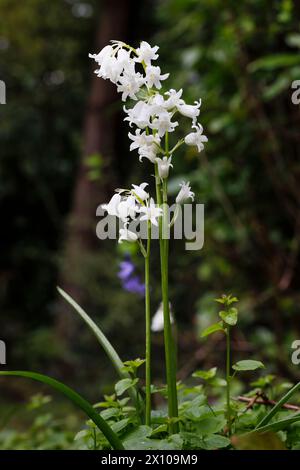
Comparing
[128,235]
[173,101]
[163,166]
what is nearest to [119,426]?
[128,235]

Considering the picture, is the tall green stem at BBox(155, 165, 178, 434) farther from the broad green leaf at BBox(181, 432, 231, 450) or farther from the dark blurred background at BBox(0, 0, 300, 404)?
the dark blurred background at BBox(0, 0, 300, 404)

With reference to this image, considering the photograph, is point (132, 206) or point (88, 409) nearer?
point (88, 409)

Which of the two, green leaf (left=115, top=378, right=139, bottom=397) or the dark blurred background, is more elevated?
the dark blurred background

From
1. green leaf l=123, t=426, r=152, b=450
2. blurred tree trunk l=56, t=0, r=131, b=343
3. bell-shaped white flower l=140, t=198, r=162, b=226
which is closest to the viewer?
green leaf l=123, t=426, r=152, b=450

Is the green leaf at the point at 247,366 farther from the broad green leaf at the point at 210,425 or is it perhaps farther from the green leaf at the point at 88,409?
the green leaf at the point at 88,409

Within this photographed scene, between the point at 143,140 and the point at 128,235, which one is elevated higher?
A: the point at 143,140

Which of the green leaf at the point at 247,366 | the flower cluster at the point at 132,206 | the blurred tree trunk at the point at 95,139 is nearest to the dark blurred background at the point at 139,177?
the blurred tree trunk at the point at 95,139

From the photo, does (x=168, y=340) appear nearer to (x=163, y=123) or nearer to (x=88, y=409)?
(x=88, y=409)

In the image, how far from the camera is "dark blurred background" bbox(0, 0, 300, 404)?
2936 millimetres

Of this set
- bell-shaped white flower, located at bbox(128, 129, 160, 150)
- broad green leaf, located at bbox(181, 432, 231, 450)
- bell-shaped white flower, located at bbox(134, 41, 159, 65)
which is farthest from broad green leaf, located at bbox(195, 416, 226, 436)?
bell-shaped white flower, located at bbox(134, 41, 159, 65)

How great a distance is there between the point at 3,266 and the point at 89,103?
2.25 m

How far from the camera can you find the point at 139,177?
14.9 feet

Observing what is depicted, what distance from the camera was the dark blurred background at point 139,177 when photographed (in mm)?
2936
